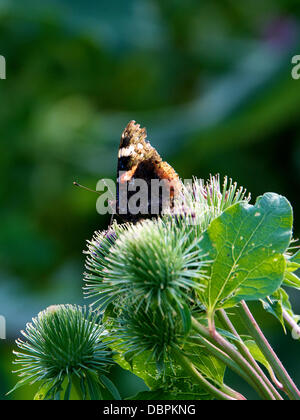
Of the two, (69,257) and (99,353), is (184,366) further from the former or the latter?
(69,257)

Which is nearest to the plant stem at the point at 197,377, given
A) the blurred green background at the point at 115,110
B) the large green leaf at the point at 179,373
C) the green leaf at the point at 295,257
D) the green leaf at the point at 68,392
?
the large green leaf at the point at 179,373

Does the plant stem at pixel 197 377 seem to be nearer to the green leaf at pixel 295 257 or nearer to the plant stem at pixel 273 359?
the plant stem at pixel 273 359

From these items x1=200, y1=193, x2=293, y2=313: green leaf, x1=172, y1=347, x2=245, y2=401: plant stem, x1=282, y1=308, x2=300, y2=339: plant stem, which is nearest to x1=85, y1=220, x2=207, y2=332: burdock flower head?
x1=200, y1=193, x2=293, y2=313: green leaf

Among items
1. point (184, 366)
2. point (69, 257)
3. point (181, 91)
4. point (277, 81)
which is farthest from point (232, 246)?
point (181, 91)

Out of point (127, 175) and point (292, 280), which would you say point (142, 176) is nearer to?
point (127, 175)

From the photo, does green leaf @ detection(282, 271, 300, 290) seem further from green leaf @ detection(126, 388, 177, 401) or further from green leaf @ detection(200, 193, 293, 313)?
green leaf @ detection(126, 388, 177, 401)

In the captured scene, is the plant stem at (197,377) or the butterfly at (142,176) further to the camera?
the butterfly at (142,176)

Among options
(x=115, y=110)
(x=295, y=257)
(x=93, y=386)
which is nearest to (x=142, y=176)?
(x=295, y=257)
